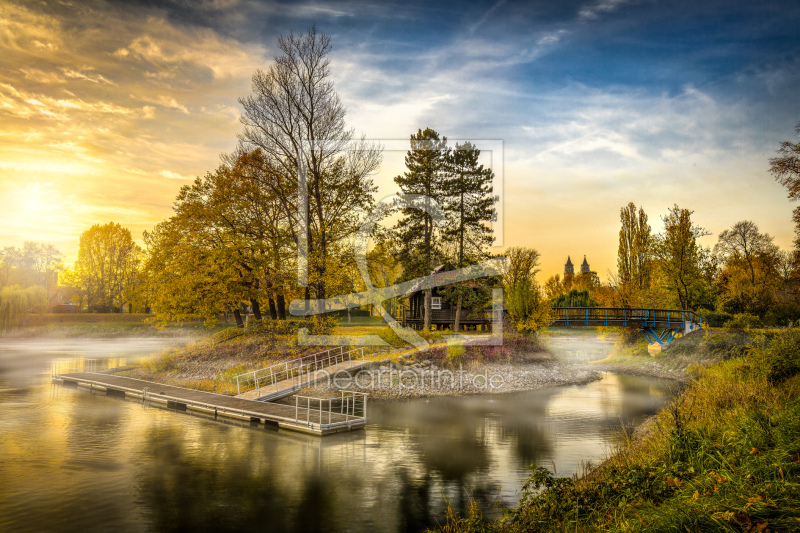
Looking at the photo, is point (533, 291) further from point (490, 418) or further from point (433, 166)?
point (490, 418)

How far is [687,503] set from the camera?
764 cm

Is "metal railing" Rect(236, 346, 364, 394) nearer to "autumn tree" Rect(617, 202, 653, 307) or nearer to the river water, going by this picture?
the river water

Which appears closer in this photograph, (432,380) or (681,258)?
(432,380)

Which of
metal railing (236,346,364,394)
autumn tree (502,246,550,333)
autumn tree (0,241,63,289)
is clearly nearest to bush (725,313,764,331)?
autumn tree (502,246,550,333)

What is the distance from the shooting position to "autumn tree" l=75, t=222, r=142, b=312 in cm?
7512

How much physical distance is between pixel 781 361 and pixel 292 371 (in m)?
23.2

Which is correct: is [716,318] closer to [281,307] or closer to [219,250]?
[281,307]

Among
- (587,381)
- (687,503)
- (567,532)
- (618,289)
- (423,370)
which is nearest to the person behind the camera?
(687,503)

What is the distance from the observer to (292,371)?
29.4m

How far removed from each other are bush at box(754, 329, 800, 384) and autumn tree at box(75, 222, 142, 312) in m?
76.6

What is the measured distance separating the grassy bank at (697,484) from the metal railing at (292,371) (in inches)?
712

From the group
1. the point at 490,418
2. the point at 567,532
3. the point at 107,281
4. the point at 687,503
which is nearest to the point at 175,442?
the point at 490,418

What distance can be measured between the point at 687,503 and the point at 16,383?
3776 centimetres

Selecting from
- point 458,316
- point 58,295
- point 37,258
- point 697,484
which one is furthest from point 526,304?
point 58,295
